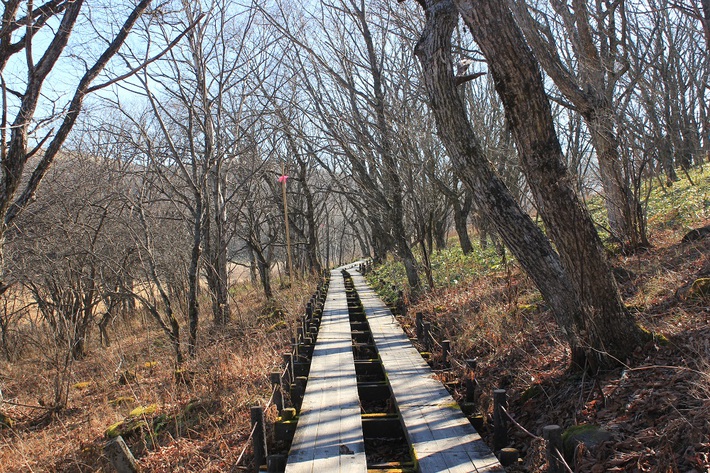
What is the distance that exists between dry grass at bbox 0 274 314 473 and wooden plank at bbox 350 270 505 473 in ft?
5.46

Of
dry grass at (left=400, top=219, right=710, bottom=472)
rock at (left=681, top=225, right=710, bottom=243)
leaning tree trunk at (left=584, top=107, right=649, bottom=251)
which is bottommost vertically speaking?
dry grass at (left=400, top=219, right=710, bottom=472)

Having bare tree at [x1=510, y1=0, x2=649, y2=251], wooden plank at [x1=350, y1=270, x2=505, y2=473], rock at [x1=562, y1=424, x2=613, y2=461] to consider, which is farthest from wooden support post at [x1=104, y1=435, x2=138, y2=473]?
bare tree at [x1=510, y1=0, x2=649, y2=251]

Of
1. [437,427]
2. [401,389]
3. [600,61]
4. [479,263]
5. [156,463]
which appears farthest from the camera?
[479,263]

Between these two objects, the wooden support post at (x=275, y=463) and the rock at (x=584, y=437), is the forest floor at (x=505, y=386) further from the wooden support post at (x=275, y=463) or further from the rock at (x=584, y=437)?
the wooden support post at (x=275, y=463)

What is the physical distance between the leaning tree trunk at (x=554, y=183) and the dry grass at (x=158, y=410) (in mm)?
3579

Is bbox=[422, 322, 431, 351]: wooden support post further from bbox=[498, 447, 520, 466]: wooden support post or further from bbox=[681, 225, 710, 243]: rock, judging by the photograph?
bbox=[681, 225, 710, 243]: rock

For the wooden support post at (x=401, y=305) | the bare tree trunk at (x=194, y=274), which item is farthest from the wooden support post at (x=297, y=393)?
the wooden support post at (x=401, y=305)

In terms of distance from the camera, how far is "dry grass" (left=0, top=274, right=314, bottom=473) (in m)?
5.62

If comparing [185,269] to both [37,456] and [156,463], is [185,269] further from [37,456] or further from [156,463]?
[156,463]

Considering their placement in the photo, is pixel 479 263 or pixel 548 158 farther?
pixel 479 263

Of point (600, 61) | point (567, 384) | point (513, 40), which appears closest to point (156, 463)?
point (567, 384)

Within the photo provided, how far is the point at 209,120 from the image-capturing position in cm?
1084

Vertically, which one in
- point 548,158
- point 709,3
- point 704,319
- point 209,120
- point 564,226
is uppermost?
point 209,120

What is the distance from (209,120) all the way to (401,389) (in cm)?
744
